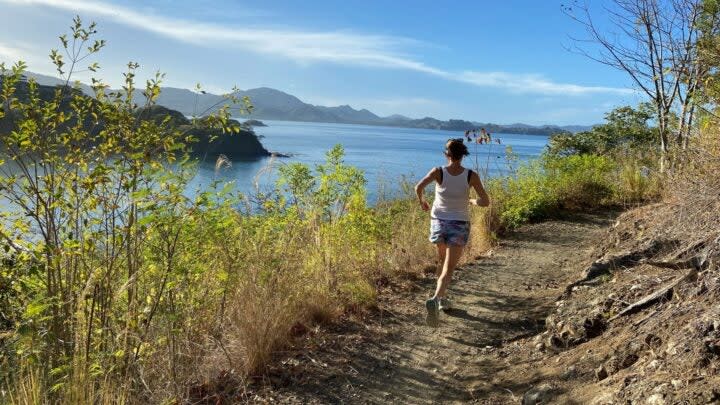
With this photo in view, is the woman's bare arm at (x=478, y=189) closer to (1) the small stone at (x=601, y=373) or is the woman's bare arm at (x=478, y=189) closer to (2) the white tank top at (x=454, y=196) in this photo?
(2) the white tank top at (x=454, y=196)

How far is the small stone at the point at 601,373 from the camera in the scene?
3613 millimetres

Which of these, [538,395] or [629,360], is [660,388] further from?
[538,395]

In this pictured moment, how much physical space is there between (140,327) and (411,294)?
3.57 m

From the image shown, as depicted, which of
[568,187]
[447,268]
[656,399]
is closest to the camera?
[656,399]

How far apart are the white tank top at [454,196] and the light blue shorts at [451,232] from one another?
51 mm

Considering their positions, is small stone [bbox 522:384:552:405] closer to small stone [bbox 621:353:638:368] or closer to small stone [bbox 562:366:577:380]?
small stone [bbox 562:366:577:380]

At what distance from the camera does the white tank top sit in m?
5.78

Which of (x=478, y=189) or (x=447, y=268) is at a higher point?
(x=478, y=189)

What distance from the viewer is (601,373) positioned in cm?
363

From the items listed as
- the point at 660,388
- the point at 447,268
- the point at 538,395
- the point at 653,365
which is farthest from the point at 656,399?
the point at 447,268

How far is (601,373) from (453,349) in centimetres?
150

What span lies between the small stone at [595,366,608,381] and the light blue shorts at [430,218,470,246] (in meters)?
2.23

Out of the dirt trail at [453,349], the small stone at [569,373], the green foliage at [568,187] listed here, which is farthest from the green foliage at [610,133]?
the small stone at [569,373]

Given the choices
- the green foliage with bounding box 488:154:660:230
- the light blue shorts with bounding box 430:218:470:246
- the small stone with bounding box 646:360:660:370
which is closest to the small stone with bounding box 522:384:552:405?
the small stone with bounding box 646:360:660:370
